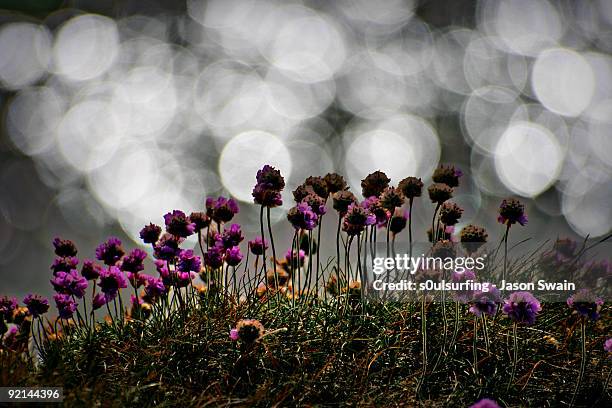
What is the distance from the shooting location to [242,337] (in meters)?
3.92

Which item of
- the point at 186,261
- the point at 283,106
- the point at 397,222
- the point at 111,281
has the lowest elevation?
the point at 111,281

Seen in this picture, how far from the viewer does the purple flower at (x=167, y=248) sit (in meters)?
4.54

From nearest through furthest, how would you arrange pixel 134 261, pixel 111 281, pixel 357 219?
pixel 357 219, pixel 111 281, pixel 134 261

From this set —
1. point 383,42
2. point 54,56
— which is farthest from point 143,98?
point 383,42

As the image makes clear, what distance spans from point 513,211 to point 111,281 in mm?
2819

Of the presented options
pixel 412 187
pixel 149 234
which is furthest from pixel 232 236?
pixel 412 187

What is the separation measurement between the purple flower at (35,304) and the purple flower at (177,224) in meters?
1.00

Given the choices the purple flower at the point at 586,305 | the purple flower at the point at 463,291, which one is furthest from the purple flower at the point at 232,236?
the purple flower at the point at 586,305

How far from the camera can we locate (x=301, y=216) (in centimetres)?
455

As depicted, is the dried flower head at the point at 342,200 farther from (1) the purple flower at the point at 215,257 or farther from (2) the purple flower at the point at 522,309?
(2) the purple flower at the point at 522,309

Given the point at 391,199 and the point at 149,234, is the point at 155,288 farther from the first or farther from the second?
the point at 391,199

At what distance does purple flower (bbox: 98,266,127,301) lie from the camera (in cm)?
468

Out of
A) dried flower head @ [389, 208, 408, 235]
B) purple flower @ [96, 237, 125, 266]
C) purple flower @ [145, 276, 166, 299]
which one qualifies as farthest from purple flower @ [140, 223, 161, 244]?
dried flower head @ [389, 208, 408, 235]

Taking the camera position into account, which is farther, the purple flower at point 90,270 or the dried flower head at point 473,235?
the purple flower at point 90,270
